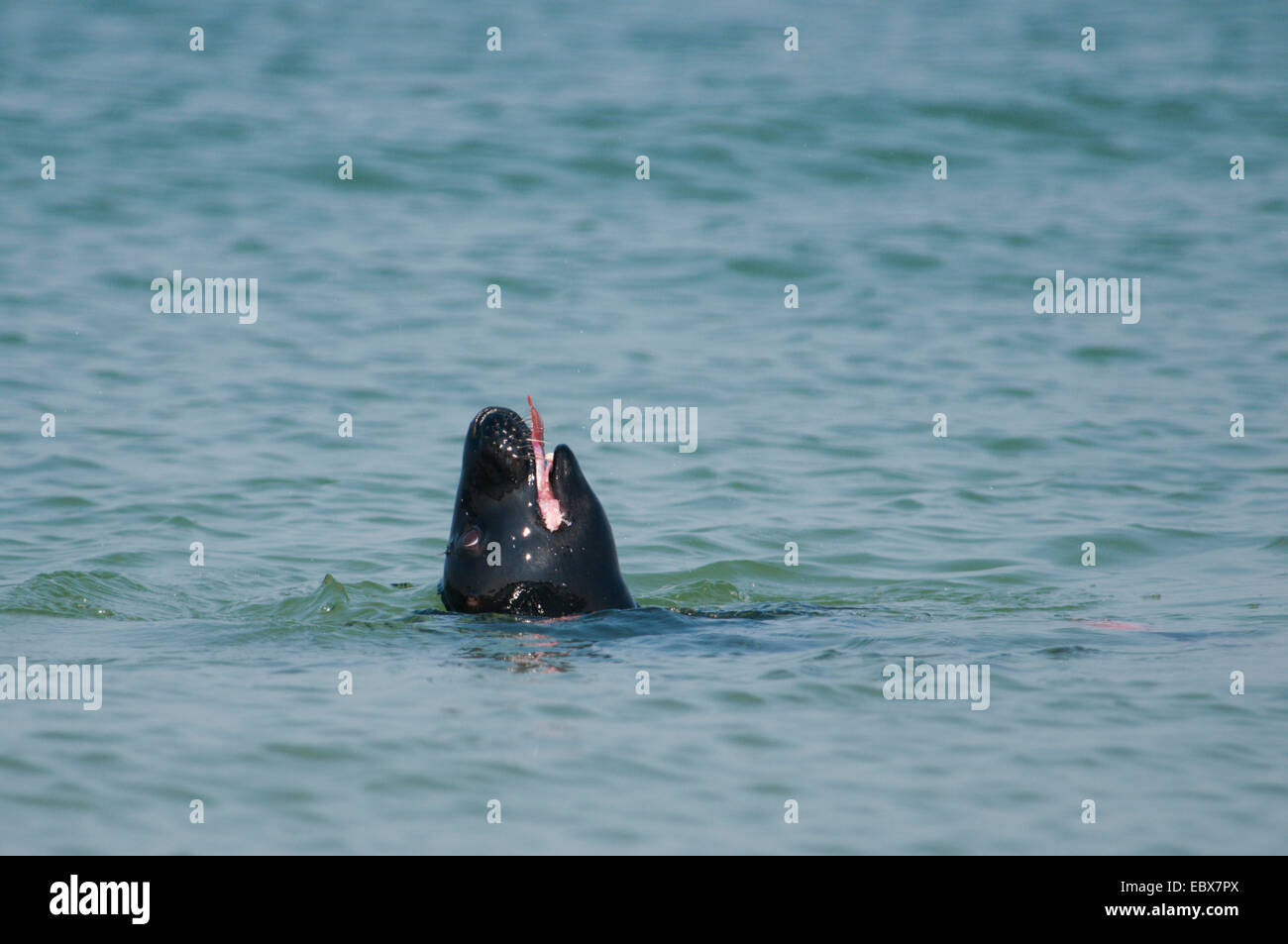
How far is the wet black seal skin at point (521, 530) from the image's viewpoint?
7.90m

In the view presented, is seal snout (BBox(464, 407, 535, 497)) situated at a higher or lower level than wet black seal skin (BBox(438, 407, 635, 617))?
higher

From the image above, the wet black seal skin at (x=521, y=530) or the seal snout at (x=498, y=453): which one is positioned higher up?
the seal snout at (x=498, y=453)

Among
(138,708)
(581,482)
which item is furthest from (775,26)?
(138,708)

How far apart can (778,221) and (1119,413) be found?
643 cm

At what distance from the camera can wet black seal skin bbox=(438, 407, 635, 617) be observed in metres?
7.90

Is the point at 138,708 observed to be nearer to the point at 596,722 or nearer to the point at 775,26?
the point at 596,722

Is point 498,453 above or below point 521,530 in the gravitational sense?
above

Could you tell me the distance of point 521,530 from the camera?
7.96 m

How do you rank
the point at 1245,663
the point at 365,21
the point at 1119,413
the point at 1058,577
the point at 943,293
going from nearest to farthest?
the point at 1245,663 → the point at 1058,577 → the point at 1119,413 → the point at 943,293 → the point at 365,21

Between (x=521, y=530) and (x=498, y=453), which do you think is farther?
(x=521, y=530)
